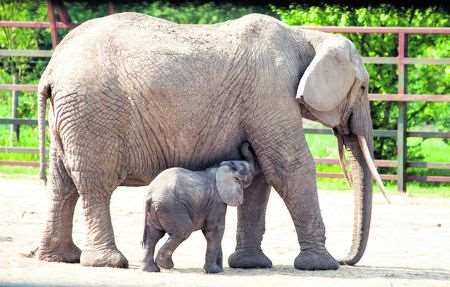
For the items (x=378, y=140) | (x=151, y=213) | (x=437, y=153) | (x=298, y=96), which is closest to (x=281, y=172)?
(x=298, y=96)

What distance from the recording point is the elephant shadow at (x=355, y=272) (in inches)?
Result: 290

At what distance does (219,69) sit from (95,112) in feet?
3.11

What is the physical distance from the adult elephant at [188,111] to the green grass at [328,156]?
19.9 feet

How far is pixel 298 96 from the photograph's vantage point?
296 inches

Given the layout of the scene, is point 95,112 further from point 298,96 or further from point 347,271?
point 347,271

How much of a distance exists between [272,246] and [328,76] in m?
2.21

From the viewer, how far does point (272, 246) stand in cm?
949

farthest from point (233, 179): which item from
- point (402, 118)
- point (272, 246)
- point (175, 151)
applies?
point (402, 118)

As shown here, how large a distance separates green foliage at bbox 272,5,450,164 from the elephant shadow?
22.7 feet

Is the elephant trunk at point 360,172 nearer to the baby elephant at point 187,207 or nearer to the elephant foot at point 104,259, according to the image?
the baby elephant at point 187,207

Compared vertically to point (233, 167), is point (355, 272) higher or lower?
lower

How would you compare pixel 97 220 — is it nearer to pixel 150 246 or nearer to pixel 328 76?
pixel 150 246

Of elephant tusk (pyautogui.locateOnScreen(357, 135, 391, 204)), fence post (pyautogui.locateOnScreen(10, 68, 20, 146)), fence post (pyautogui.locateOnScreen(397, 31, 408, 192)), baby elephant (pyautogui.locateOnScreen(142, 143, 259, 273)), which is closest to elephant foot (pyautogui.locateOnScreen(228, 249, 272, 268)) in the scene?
baby elephant (pyautogui.locateOnScreen(142, 143, 259, 273))

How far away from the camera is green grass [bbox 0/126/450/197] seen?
556 inches
